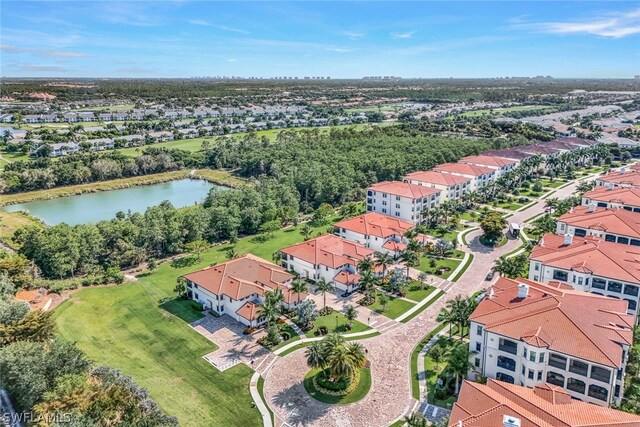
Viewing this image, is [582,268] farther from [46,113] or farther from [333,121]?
[46,113]

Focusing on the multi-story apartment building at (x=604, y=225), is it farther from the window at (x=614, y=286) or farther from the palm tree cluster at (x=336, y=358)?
the palm tree cluster at (x=336, y=358)

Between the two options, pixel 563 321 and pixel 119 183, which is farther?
pixel 119 183

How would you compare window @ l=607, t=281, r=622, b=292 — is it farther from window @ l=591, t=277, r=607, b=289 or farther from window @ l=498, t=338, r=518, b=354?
window @ l=498, t=338, r=518, b=354

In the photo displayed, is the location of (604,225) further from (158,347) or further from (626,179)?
(158,347)

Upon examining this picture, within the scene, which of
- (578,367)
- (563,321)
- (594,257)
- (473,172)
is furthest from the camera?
(473,172)

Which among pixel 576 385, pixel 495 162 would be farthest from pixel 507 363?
pixel 495 162

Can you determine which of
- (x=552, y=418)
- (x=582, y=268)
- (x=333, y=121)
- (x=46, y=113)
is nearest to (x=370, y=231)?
(x=582, y=268)

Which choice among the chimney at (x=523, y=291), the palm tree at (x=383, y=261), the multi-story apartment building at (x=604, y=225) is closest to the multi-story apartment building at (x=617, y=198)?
the multi-story apartment building at (x=604, y=225)

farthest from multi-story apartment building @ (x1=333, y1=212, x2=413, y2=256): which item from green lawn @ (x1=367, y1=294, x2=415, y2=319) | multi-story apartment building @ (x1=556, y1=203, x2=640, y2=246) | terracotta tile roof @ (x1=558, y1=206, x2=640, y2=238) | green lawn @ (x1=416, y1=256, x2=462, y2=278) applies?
terracotta tile roof @ (x1=558, y1=206, x2=640, y2=238)
